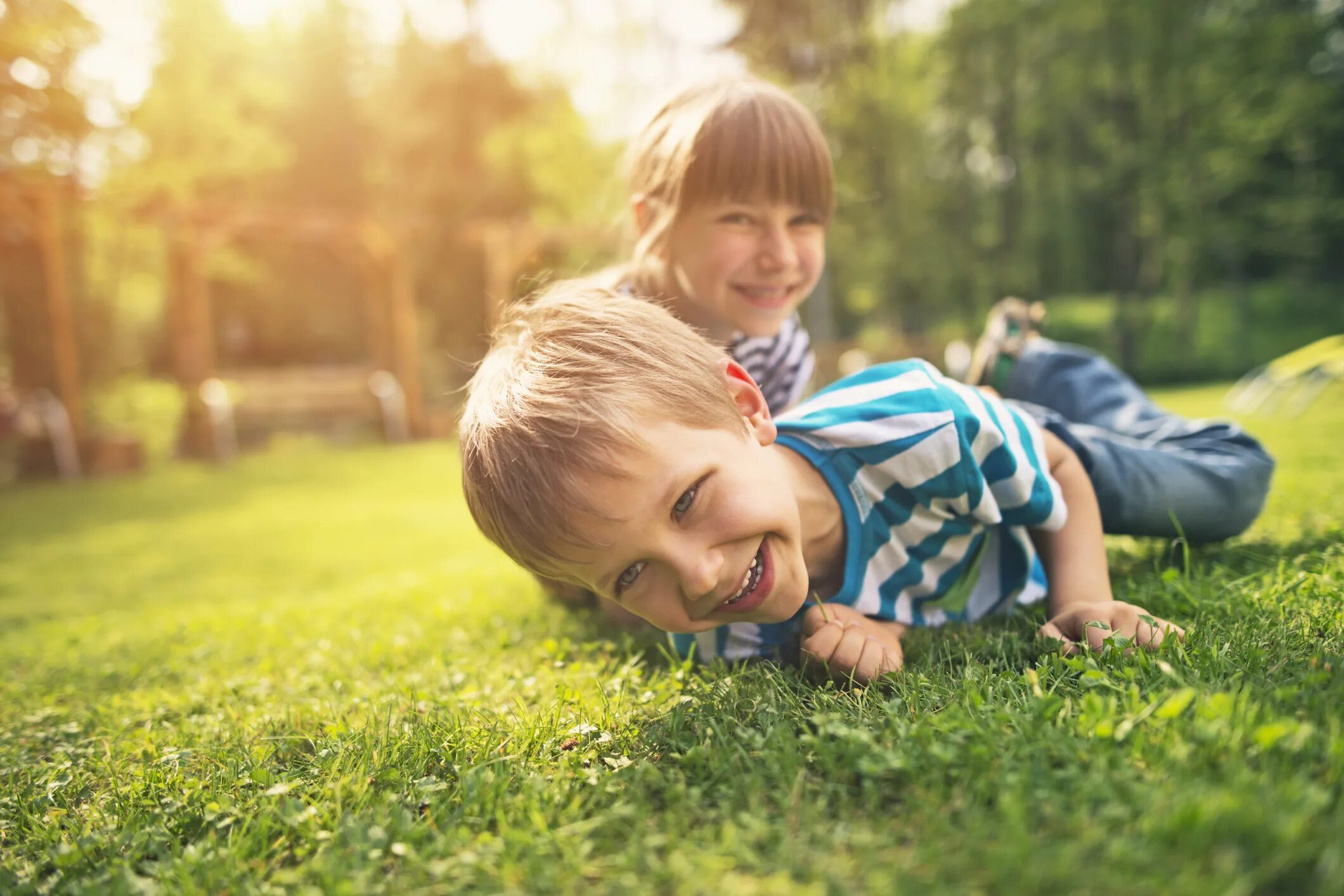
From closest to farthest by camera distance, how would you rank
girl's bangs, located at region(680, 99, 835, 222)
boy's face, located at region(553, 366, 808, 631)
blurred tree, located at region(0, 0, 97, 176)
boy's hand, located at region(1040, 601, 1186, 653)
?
boy's face, located at region(553, 366, 808, 631) < boy's hand, located at region(1040, 601, 1186, 653) < girl's bangs, located at region(680, 99, 835, 222) < blurred tree, located at region(0, 0, 97, 176)

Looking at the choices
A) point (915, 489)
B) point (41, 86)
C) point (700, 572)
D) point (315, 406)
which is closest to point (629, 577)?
point (700, 572)

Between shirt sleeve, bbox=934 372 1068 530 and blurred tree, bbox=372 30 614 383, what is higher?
blurred tree, bbox=372 30 614 383

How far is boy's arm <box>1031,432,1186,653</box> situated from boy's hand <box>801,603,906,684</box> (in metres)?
0.37

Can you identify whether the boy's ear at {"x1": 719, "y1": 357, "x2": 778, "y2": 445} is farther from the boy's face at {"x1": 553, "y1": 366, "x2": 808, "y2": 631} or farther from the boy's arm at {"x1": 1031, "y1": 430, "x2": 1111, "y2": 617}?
the boy's arm at {"x1": 1031, "y1": 430, "x2": 1111, "y2": 617}

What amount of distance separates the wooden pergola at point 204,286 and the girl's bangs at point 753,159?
12.7 m

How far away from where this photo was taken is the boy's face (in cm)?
178

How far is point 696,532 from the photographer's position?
1.84m

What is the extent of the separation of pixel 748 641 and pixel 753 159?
1729 mm

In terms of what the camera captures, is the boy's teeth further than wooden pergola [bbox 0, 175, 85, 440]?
No

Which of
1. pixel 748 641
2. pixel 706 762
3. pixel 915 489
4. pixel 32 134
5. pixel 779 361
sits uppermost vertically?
pixel 32 134

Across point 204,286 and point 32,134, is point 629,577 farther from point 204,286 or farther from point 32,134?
point 204,286

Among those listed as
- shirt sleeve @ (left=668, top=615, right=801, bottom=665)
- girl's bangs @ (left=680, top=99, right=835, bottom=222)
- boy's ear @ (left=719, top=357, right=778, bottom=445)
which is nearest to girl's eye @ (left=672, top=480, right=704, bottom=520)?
boy's ear @ (left=719, top=357, right=778, bottom=445)

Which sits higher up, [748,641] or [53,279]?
[53,279]

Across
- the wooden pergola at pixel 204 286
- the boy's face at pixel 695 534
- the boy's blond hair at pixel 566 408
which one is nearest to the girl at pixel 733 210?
the boy's blond hair at pixel 566 408
